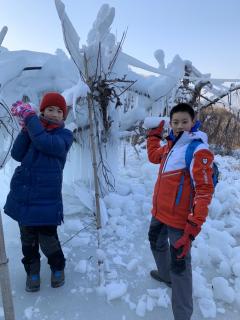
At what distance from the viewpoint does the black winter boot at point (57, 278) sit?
2447 millimetres

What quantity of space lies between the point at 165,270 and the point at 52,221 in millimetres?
946

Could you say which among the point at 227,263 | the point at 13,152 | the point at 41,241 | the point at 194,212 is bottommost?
the point at 227,263

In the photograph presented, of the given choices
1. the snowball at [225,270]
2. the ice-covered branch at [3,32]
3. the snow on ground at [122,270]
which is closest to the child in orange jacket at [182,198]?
the snow on ground at [122,270]

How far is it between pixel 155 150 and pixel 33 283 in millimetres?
1373

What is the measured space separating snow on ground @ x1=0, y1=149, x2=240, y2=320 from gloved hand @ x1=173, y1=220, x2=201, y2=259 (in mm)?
584

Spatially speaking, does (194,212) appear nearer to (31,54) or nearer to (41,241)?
(41,241)

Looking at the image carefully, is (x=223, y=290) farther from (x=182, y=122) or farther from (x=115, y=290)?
(x=182, y=122)

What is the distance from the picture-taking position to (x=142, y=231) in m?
3.39

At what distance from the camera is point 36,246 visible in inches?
96.8

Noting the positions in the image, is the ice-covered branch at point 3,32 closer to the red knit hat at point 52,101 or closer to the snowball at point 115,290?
the red knit hat at point 52,101

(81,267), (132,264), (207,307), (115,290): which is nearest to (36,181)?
(81,267)

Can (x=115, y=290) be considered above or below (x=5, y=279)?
below

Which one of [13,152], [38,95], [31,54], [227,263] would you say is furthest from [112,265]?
[31,54]

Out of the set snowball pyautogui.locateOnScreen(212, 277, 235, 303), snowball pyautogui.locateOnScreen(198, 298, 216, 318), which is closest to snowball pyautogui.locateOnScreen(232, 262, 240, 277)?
snowball pyautogui.locateOnScreen(212, 277, 235, 303)
